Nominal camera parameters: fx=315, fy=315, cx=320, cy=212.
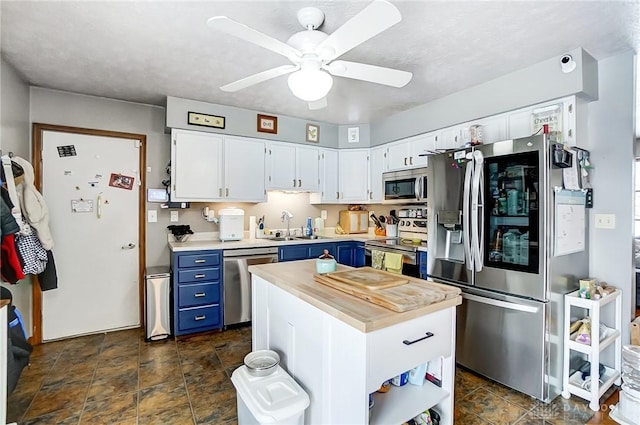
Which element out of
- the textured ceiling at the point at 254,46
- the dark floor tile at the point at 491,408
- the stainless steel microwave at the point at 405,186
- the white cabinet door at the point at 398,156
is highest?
the textured ceiling at the point at 254,46

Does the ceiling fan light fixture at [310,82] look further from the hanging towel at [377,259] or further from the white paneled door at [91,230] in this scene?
the white paneled door at [91,230]

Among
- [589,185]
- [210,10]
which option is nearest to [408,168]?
[589,185]

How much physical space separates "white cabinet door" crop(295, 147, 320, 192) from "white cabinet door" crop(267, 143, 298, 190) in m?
0.07

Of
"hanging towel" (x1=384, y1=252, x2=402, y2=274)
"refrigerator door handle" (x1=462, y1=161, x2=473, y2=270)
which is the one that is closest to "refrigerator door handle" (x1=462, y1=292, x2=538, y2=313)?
"refrigerator door handle" (x1=462, y1=161, x2=473, y2=270)

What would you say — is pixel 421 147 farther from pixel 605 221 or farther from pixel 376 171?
pixel 605 221

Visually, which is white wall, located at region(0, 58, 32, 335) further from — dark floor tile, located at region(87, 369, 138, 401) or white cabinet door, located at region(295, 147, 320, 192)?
white cabinet door, located at region(295, 147, 320, 192)

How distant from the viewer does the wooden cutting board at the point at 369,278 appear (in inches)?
60.5

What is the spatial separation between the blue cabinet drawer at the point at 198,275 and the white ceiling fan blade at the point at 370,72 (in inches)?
91.8

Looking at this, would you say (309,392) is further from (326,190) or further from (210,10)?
(326,190)

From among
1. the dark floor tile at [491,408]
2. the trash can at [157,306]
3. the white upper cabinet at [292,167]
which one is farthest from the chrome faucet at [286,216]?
the dark floor tile at [491,408]

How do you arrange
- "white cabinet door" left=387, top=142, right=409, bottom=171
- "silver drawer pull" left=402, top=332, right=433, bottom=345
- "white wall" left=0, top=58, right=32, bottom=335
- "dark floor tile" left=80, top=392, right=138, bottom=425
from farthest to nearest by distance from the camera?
"white cabinet door" left=387, top=142, right=409, bottom=171 → "white wall" left=0, top=58, right=32, bottom=335 → "dark floor tile" left=80, top=392, right=138, bottom=425 → "silver drawer pull" left=402, top=332, right=433, bottom=345

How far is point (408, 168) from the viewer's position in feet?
12.3

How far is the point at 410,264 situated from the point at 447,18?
84.9 inches

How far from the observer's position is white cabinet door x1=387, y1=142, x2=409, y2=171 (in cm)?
381
